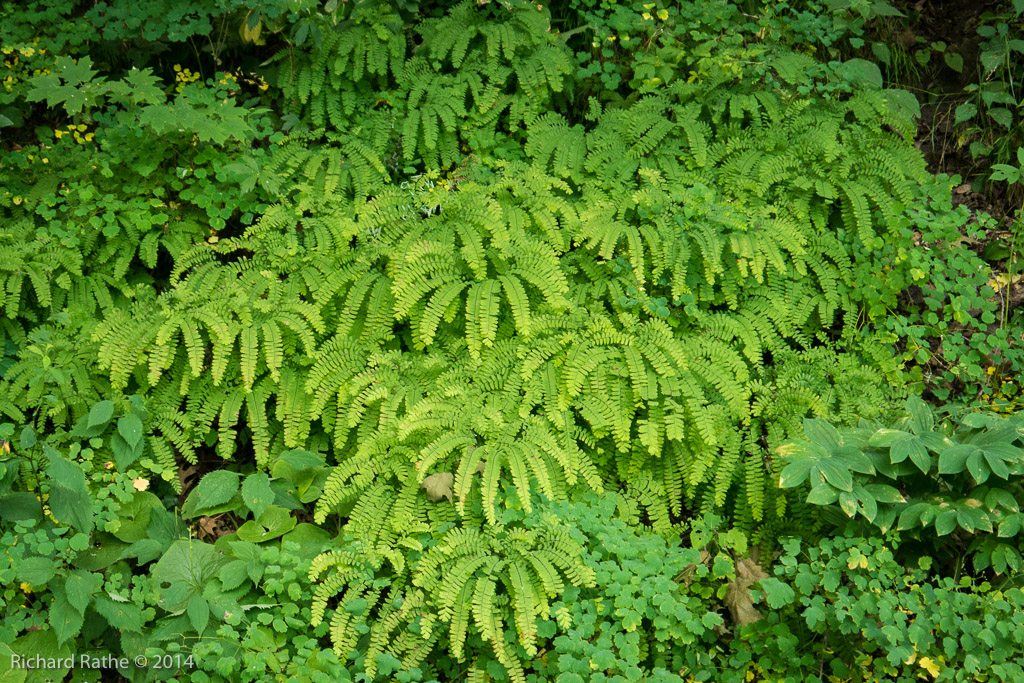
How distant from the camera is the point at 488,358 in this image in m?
4.81

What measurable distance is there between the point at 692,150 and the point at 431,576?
3793mm

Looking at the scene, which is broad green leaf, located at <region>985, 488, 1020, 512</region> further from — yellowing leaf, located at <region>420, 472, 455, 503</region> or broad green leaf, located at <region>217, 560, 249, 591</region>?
broad green leaf, located at <region>217, 560, 249, 591</region>

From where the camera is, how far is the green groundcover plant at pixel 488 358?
402 centimetres

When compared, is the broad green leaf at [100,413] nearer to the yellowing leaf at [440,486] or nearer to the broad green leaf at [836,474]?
the yellowing leaf at [440,486]

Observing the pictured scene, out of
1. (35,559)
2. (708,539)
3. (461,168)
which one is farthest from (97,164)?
(708,539)

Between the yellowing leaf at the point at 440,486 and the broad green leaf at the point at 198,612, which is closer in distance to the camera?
the broad green leaf at the point at 198,612

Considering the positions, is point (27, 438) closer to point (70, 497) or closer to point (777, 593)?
point (70, 497)

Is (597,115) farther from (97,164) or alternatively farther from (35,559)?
(35,559)

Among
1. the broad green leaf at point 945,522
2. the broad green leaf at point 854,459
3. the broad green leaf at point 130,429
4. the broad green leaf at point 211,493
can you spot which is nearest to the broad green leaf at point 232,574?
the broad green leaf at point 211,493

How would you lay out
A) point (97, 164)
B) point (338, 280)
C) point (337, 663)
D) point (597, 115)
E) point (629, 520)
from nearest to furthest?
point (337, 663)
point (629, 520)
point (338, 280)
point (97, 164)
point (597, 115)

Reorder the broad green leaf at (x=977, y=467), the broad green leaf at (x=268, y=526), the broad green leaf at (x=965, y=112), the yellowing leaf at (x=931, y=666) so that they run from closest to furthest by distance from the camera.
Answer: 1. the yellowing leaf at (x=931, y=666)
2. the broad green leaf at (x=977, y=467)
3. the broad green leaf at (x=268, y=526)
4. the broad green leaf at (x=965, y=112)

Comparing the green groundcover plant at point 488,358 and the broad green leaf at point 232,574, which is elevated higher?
the green groundcover plant at point 488,358

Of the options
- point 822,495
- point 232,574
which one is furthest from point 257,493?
point 822,495

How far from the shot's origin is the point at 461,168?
20.1 ft
